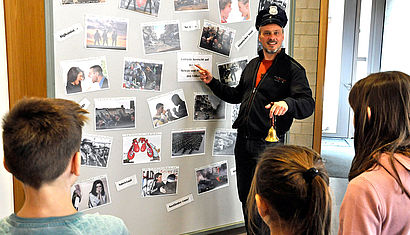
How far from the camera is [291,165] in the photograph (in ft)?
3.78

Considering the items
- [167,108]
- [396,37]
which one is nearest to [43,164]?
[167,108]

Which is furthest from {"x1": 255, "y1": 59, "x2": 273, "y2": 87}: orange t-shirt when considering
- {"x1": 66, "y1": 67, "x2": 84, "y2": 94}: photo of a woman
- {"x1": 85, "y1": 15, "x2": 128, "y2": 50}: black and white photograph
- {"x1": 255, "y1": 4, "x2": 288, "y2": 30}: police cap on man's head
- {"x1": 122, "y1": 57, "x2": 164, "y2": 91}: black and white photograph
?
{"x1": 66, "y1": 67, "x2": 84, "y2": 94}: photo of a woman

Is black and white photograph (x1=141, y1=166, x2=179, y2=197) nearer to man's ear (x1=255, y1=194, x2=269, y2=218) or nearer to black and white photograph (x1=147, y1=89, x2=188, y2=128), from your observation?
black and white photograph (x1=147, y1=89, x2=188, y2=128)

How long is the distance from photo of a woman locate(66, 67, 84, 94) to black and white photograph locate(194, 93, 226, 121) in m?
0.78

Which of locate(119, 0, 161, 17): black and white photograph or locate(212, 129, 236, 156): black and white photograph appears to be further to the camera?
locate(212, 129, 236, 156): black and white photograph

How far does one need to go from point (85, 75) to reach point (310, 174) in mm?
1535

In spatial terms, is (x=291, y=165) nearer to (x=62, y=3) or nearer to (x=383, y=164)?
(x=383, y=164)

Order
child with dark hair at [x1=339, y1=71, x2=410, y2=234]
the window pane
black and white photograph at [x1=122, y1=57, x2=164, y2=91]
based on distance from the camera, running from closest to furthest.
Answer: child with dark hair at [x1=339, y1=71, x2=410, y2=234], black and white photograph at [x1=122, y1=57, x2=164, y2=91], the window pane

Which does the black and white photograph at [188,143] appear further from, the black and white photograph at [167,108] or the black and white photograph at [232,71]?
the black and white photograph at [232,71]

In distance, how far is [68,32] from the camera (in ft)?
7.15

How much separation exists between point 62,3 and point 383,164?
1723 millimetres

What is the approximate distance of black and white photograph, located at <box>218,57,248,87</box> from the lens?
2.84 m

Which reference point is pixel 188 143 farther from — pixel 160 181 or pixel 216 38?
pixel 216 38

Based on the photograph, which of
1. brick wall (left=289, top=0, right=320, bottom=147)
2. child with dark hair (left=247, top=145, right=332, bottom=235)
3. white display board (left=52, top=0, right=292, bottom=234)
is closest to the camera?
child with dark hair (left=247, top=145, right=332, bottom=235)
